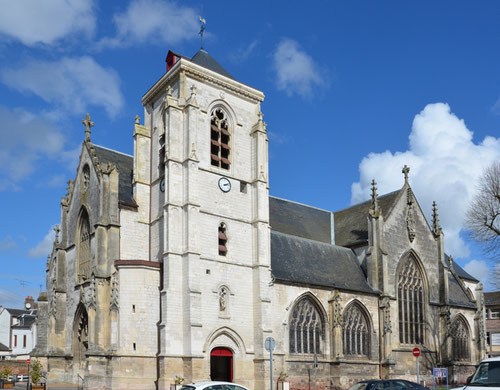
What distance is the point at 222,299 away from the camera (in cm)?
2919

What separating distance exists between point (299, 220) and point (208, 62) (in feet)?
41.6

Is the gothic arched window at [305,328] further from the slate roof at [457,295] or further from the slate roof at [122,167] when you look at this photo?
the slate roof at [457,295]

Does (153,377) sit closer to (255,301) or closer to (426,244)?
(255,301)

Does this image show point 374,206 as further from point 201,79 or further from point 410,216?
point 201,79

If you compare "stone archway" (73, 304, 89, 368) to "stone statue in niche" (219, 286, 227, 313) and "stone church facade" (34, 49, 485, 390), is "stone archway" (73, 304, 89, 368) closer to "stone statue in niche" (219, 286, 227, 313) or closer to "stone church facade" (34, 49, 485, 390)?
"stone church facade" (34, 49, 485, 390)

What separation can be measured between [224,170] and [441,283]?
18.8 metres

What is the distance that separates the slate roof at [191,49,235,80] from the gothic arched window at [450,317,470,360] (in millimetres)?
23723

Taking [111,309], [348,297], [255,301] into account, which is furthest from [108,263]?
[348,297]

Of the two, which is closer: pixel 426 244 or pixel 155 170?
pixel 155 170

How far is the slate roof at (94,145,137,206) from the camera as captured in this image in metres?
30.9

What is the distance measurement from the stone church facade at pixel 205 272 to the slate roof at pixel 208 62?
0.40ft

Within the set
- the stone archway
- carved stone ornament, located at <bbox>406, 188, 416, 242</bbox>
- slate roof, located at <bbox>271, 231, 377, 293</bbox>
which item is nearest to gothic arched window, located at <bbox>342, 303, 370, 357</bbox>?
slate roof, located at <bbox>271, 231, 377, 293</bbox>

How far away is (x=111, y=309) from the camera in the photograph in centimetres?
2745

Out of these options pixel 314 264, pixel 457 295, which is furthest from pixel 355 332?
pixel 457 295
